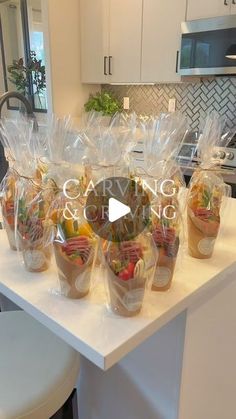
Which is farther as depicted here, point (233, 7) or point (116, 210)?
point (233, 7)

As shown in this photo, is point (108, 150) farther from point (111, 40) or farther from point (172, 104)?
point (111, 40)

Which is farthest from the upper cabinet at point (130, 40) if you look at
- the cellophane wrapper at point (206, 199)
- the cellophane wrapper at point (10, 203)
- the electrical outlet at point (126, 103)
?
the cellophane wrapper at point (10, 203)

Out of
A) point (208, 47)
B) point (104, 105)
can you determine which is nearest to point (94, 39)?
point (104, 105)

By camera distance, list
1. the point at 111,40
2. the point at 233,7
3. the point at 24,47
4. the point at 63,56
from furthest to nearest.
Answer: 1. the point at 24,47
2. the point at 63,56
3. the point at 111,40
4. the point at 233,7

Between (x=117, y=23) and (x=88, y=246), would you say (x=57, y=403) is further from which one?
(x=117, y=23)

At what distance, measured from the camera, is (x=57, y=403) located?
743 mm

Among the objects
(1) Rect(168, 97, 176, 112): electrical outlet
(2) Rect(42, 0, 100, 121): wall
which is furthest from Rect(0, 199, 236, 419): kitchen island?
(2) Rect(42, 0, 100, 121): wall

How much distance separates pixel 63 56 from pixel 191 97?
1.21 meters

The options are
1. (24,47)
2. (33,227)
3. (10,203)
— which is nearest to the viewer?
(33,227)

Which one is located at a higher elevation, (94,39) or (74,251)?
(94,39)

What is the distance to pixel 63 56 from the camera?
3043mm

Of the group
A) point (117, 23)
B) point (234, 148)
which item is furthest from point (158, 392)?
point (117, 23)

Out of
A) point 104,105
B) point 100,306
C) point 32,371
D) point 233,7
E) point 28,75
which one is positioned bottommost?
point 32,371

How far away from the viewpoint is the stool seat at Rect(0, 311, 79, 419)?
0.69 metres
